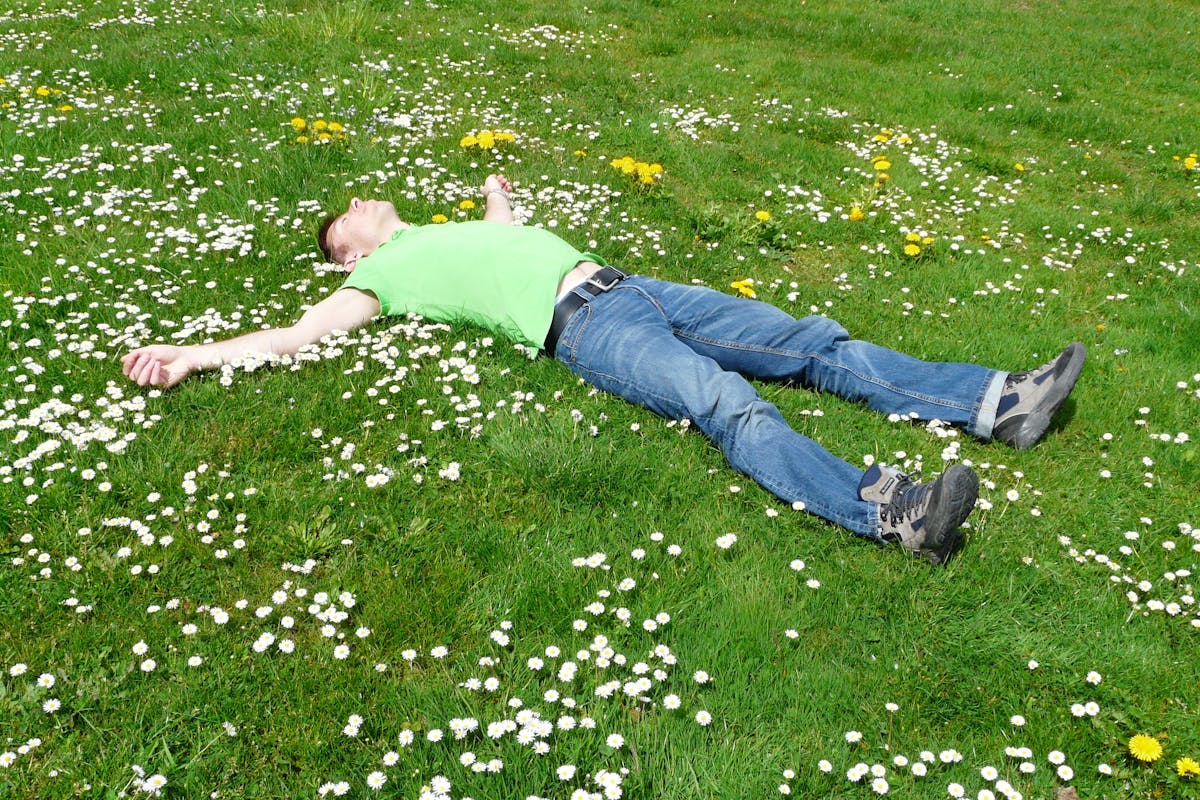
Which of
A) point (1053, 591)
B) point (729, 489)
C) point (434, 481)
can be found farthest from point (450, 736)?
point (1053, 591)

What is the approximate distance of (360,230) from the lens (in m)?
5.73

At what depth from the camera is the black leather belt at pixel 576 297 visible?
4.86m

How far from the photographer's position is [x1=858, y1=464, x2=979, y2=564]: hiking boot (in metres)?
3.51

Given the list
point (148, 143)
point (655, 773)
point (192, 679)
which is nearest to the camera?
point (655, 773)

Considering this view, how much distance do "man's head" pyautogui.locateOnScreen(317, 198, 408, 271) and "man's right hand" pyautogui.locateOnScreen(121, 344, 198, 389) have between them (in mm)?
1504

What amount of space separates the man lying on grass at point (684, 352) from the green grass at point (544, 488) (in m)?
0.16

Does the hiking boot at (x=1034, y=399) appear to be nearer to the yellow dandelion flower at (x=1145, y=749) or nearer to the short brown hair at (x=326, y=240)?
the yellow dandelion flower at (x=1145, y=749)

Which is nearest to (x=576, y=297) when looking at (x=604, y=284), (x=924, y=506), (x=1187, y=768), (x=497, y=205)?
(x=604, y=284)

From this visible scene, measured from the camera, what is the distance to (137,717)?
293 cm

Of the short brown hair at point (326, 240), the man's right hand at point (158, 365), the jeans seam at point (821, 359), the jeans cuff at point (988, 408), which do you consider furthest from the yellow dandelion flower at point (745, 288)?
the man's right hand at point (158, 365)

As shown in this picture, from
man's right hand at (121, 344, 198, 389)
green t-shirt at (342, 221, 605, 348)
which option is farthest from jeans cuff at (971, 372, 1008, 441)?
man's right hand at (121, 344, 198, 389)

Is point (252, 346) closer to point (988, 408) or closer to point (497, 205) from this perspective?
point (497, 205)

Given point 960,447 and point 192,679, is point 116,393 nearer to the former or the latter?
point 192,679

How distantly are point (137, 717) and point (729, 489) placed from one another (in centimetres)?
262
